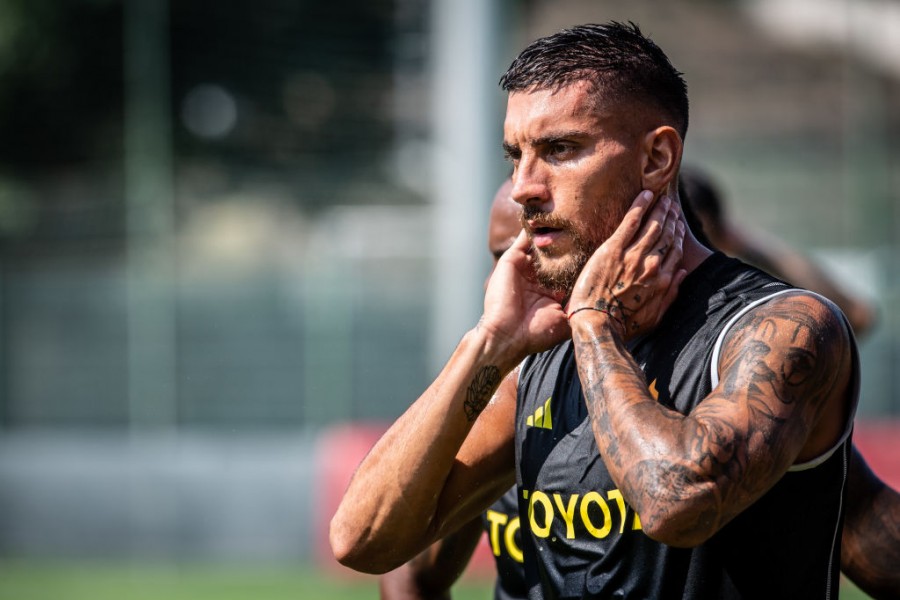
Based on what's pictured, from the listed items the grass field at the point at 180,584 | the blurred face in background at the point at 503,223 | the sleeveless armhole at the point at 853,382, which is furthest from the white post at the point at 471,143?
the sleeveless armhole at the point at 853,382

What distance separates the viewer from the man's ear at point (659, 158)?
327 centimetres

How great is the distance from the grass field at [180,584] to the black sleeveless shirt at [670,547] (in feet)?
24.3

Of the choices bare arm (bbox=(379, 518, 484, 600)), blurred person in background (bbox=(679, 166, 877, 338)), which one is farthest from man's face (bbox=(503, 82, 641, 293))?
blurred person in background (bbox=(679, 166, 877, 338))

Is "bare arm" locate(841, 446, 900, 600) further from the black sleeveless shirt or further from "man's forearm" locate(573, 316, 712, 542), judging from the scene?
"man's forearm" locate(573, 316, 712, 542)

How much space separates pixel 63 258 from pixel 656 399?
13.9 metres

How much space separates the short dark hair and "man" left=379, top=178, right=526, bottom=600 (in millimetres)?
1070

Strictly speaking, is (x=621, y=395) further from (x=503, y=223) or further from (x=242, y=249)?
(x=242, y=249)

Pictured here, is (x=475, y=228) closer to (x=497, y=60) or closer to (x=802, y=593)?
(x=497, y=60)

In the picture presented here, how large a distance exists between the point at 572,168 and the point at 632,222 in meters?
0.19

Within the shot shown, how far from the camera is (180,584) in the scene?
476 inches

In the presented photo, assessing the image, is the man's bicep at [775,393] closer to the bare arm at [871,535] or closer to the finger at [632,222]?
the finger at [632,222]

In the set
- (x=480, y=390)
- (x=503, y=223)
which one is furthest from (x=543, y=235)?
(x=503, y=223)

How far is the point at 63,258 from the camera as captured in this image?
631 inches

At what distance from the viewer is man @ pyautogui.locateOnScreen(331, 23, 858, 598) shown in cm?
285
